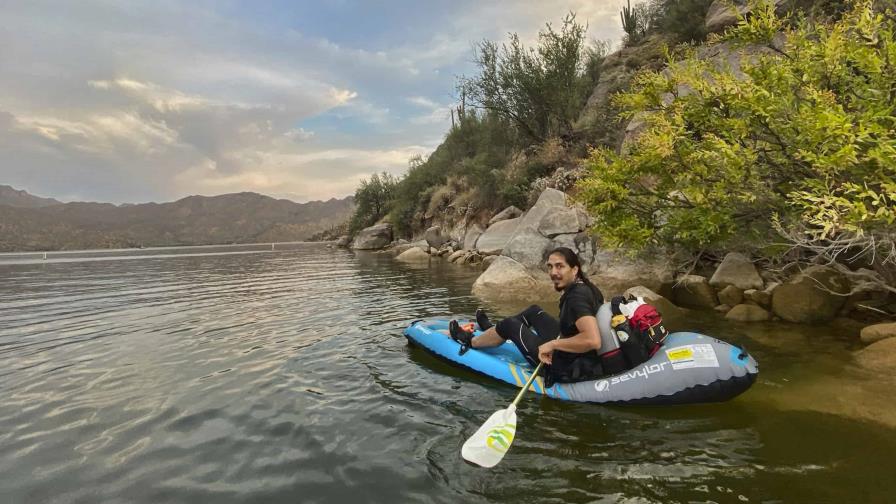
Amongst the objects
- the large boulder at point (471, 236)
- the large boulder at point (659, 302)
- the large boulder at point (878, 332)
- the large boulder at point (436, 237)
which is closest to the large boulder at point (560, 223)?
the large boulder at point (659, 302)

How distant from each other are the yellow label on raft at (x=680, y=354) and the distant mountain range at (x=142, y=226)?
62.3 metres

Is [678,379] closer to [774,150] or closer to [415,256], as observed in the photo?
[774,150]

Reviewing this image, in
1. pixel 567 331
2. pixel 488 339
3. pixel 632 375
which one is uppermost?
pixel 567 331

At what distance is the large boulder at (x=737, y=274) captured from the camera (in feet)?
33.7

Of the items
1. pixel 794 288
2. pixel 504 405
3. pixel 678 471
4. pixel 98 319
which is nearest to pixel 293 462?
pixel 504 405

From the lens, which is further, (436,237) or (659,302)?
(436,237)

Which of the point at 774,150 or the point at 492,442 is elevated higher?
the point at 774,150

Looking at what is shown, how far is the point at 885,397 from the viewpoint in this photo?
5.22 meters

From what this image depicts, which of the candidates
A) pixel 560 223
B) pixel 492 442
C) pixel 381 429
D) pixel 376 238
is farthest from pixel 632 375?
pixel 376 238

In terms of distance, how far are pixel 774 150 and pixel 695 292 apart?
474cm

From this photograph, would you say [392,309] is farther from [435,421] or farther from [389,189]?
[389,189]

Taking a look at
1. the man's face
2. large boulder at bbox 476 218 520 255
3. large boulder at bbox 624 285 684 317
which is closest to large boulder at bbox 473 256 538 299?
large boulder at bbox 624 285 684 317

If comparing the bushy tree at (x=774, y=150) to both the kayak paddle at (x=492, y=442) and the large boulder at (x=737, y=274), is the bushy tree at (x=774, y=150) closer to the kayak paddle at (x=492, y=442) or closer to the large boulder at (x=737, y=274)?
the large boulder at (x=737, y=274)

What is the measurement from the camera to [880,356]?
6.32m
